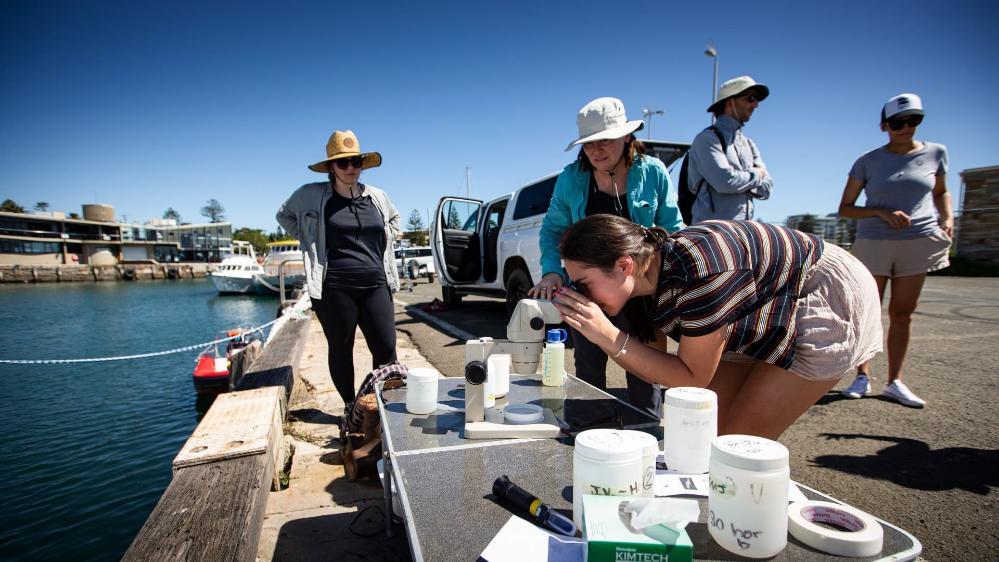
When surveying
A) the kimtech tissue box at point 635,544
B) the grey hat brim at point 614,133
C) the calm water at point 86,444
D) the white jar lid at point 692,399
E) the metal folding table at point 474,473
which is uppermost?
the grey hat brim at point 614,133

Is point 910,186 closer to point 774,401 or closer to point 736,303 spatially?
point 774,401

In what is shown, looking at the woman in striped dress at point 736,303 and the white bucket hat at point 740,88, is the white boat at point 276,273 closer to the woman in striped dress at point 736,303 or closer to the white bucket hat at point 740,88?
the white bucket hat at point 740,88

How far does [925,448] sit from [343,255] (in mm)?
3703

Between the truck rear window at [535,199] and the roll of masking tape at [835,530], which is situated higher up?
the truck rear window at [535,199]

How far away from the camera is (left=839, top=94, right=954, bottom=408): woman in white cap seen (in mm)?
3203

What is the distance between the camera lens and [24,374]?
10391mm

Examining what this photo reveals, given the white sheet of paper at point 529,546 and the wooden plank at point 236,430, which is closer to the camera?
the white sheet of paper at point 529,546

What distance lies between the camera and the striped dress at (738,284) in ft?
4.76

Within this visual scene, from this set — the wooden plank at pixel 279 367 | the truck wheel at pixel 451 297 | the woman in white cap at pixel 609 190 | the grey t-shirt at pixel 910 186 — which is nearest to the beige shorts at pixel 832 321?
the woman in white cap at pixel 609 190

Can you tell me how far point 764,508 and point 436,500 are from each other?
0.71 meters

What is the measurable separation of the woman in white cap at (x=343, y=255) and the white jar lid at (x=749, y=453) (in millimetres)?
2687

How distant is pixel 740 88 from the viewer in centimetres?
279

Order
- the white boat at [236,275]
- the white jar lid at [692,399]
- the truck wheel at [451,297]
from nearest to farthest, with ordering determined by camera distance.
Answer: the white jar lid at [692,399] < the truck wheel at [451,297] < the white boat at [236,275]

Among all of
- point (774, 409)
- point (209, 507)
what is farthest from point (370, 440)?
point (774, 409)
